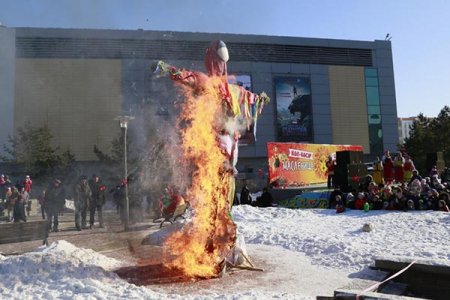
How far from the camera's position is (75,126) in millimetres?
28125

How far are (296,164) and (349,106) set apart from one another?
879 inches

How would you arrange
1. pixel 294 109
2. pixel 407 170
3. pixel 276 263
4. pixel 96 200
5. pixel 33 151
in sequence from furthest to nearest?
pixel 294 109, pixel 33 151, pixel 407 170, pixel 96 200, pixel 276 263

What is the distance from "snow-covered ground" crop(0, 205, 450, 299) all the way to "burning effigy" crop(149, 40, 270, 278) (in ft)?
2.27

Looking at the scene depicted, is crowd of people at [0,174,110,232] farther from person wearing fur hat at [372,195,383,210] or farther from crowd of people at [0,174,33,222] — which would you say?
person wearing fur hat at [372,195,383,210]

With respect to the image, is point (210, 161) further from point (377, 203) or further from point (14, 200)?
point (14, 200)

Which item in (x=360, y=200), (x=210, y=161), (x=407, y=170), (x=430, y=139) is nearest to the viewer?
(x=210, y=161)

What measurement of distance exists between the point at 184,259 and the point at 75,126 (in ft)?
76.5

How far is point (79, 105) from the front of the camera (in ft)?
78.6

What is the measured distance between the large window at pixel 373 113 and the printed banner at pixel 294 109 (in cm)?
678

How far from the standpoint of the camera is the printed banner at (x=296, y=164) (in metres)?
19.4

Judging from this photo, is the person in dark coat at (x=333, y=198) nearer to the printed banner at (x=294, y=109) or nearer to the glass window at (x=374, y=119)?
the printed banner at (x=294, y=109)

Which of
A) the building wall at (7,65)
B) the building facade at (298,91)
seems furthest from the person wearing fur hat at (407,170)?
the building wall at (7,65)

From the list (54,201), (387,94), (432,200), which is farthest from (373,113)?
(54,201)

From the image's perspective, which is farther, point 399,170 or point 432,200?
point 399,170
